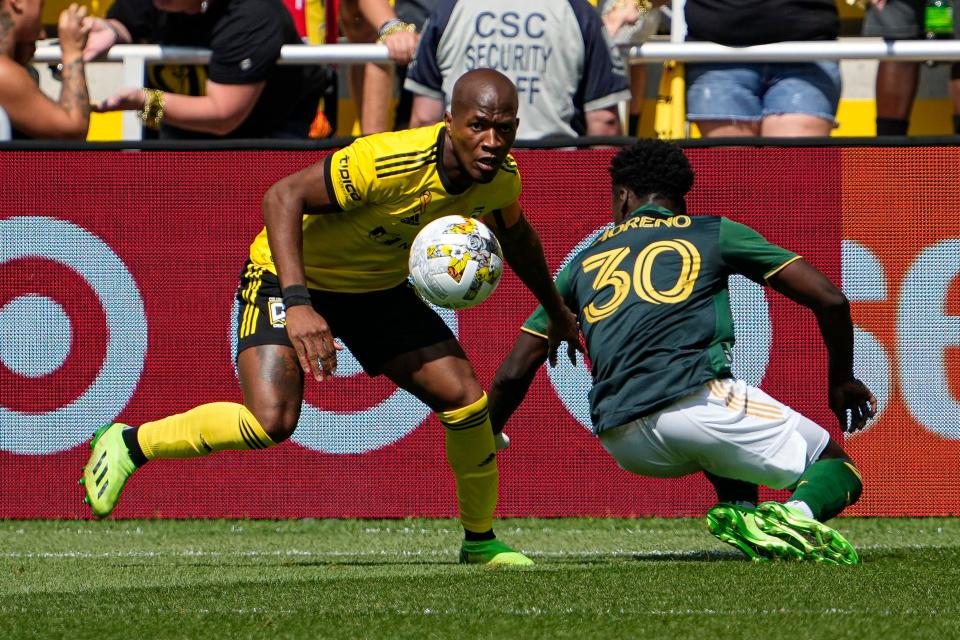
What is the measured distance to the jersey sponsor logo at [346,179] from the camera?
616 cm

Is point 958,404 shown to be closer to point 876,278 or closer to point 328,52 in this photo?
point 876,278

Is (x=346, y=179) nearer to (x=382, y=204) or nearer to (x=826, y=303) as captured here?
(x=382, y=204)

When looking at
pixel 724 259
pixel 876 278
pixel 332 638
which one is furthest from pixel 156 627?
pixel 876 278

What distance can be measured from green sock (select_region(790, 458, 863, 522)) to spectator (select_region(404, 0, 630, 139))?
9.44ft

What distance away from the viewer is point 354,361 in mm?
8281

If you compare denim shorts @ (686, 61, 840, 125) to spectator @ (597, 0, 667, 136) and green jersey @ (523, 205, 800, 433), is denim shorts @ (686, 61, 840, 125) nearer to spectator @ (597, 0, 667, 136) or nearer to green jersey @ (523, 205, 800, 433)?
spectator @ (597, 0, 667, 136)

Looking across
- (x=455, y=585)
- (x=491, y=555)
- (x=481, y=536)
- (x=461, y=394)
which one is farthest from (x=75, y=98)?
(x=455, y=585)

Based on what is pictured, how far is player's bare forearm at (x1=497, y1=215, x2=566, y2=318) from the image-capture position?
22.0ft

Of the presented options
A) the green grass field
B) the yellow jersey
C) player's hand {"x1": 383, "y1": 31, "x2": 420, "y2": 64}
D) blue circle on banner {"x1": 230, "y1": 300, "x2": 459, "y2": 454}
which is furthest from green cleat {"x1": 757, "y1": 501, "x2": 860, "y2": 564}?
player's hand {"x1": 383, "y1": 31, "x2": 420, "y2": 64}

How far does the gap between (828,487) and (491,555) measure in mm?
1370

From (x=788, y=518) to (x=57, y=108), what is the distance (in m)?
4.74

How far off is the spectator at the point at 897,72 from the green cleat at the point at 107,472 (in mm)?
4976

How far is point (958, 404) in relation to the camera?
321 inches

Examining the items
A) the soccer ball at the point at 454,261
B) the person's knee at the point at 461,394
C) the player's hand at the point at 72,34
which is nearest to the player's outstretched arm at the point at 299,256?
the soccer ball at the point at 454,261
